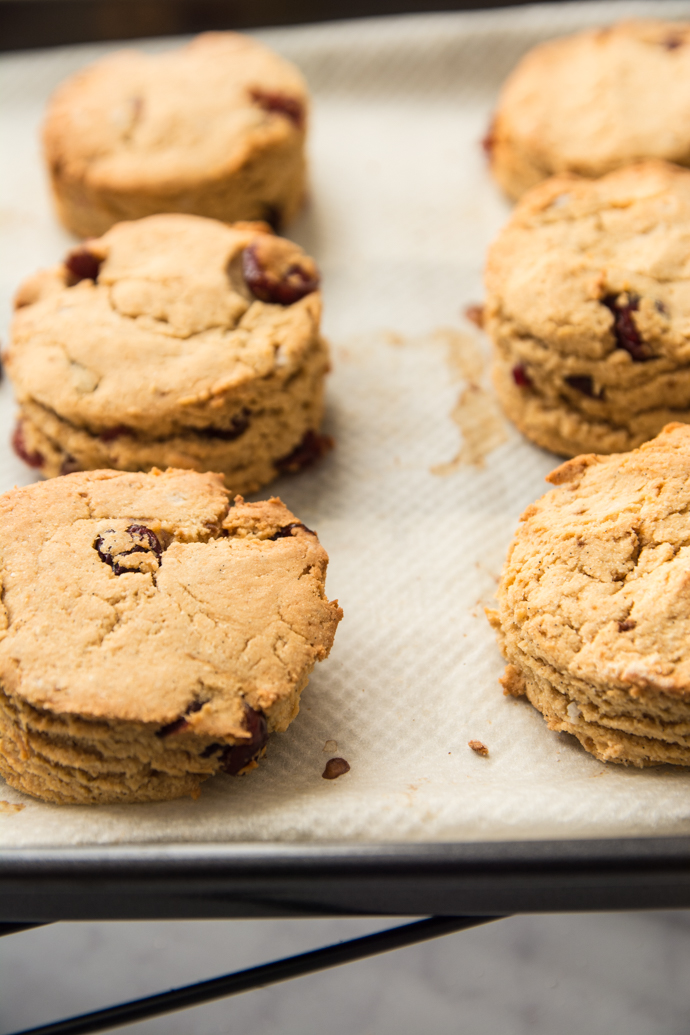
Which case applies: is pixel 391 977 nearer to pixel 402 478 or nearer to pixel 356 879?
pixel 356 879

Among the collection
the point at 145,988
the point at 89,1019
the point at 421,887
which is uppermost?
the point at 421,887

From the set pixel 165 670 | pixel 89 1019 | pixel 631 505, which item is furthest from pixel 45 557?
pixel 631 505

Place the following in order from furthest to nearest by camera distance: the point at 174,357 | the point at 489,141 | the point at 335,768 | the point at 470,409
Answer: the point at 489,141
the point at 470,409
the point at 174,357
the point at 335,768

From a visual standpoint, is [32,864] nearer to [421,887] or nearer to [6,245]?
[421,887]

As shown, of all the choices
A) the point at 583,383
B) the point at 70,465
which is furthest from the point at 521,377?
the point at 70,465

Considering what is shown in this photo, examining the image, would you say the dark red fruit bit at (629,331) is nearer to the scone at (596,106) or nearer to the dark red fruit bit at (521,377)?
the dark red fruit bit at (521,377)

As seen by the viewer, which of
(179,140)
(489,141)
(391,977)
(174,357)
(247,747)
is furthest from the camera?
(489,141)
